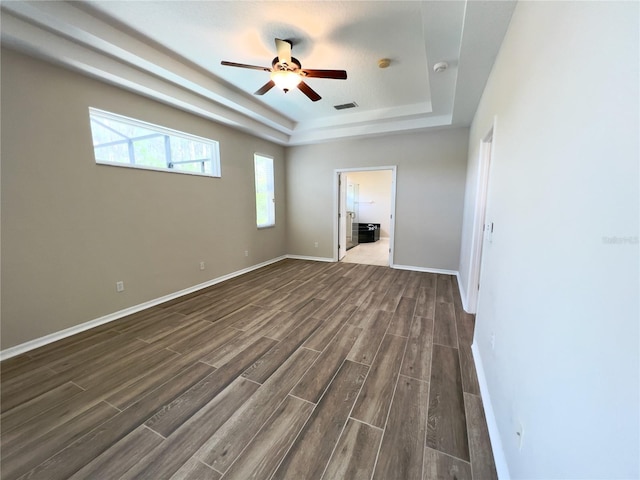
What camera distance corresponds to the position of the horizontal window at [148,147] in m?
2.74

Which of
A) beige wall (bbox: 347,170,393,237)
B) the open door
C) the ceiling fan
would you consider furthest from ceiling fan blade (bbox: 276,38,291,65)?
beige wall (bbox: 347,170,393,237)

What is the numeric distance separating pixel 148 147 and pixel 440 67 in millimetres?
3561

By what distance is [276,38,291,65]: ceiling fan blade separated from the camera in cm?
231

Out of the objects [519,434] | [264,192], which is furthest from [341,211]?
[519,434]

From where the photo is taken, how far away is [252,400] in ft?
5.69

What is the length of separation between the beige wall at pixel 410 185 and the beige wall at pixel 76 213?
2.30m

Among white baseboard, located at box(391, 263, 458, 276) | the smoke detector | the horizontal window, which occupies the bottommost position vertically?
white baseboard, located at box(391, 263, 458, 276)

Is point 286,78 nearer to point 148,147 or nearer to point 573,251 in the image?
point 148,147

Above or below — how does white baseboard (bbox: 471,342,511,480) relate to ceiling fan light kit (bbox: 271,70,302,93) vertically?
below

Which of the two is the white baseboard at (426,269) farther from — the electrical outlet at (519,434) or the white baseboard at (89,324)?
the electrical outlet at (519,434)

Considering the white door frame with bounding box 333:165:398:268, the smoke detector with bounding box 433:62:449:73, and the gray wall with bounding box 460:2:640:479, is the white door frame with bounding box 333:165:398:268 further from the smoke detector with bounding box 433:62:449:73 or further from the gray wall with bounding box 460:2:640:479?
the gray wall with bounding box 460:2:640:479

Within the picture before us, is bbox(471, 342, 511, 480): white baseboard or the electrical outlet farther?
bbox(471, 342, 511, 480): white baseboard

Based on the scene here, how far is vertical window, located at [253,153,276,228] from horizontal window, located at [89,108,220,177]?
1.10 metres

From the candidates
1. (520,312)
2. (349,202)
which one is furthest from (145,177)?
(349,202)
